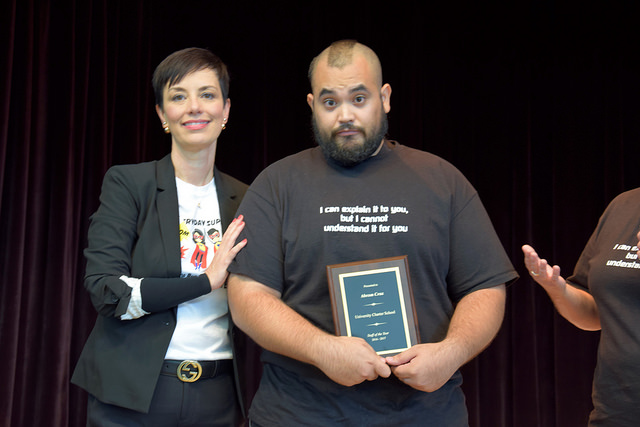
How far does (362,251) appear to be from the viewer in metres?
1.71

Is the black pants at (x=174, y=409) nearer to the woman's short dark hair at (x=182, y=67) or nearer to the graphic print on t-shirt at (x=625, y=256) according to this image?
the woman's short dark hair at (x=182, y=67)

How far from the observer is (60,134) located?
11.4 ft

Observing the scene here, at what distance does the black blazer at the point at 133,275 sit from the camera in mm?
1887

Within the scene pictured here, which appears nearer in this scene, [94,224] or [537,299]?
[94,224]

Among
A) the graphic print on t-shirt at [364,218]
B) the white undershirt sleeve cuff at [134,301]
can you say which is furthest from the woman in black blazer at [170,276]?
the graphic print on t-shirt at [364,218]

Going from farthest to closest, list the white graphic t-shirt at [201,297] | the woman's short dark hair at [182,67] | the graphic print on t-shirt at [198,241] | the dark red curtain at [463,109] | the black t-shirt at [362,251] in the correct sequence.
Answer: the dark red curtain at [463,109], the woman's short dark hair at [182,67], the graphic print on t-shirt at [198,241], the white graphic t-shirt at [201,297], the black t-shirt at [362,251]

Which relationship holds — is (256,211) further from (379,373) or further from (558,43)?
(558,43)

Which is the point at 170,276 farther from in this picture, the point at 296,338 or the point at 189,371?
the point at 296,338

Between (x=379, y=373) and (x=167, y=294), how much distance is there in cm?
74

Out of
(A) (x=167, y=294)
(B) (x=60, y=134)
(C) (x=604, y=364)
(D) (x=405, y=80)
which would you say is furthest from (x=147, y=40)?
(C) (x=604, y=364)

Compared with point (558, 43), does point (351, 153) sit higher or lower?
lower

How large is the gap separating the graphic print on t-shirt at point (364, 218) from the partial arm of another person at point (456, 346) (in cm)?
28

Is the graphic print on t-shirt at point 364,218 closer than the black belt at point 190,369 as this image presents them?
Yes

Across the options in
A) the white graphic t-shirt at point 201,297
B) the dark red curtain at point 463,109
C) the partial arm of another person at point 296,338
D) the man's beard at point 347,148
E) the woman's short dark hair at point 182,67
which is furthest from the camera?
the dark red curtain at point 463,109
